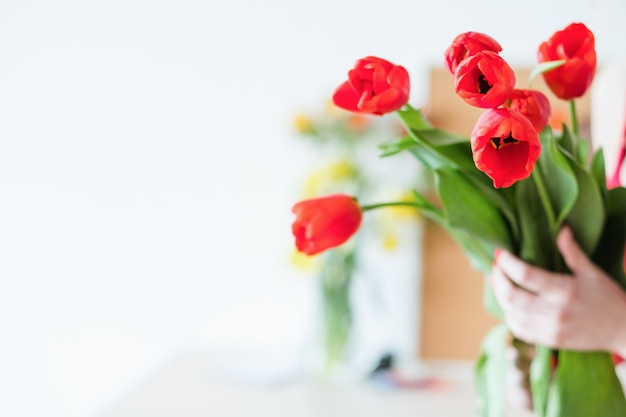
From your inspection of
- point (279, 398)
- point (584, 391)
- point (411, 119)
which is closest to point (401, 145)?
point (411, 119)

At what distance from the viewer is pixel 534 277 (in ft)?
1.93

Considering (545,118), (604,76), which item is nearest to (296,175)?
(604,76)

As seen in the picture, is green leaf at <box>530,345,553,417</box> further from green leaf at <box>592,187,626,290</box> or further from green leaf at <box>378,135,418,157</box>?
green leaf at <box>378,135,418,157</box>

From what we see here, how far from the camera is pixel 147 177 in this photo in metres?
1.66

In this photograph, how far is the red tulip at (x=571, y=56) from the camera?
49 centimetres

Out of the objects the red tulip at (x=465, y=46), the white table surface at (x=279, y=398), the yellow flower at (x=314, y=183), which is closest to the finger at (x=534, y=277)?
the red tulip at (x=465, y=46)

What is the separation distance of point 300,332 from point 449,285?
0.35 m

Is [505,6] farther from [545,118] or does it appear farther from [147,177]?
[545,118]

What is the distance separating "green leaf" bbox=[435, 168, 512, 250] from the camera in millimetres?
568

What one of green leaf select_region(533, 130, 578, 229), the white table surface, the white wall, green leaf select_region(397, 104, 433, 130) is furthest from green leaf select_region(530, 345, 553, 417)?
the white wall

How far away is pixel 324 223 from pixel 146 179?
3.92ft

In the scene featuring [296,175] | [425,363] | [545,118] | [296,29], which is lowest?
[425,363]

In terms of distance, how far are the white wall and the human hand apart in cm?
105

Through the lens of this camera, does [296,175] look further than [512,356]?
Yes
